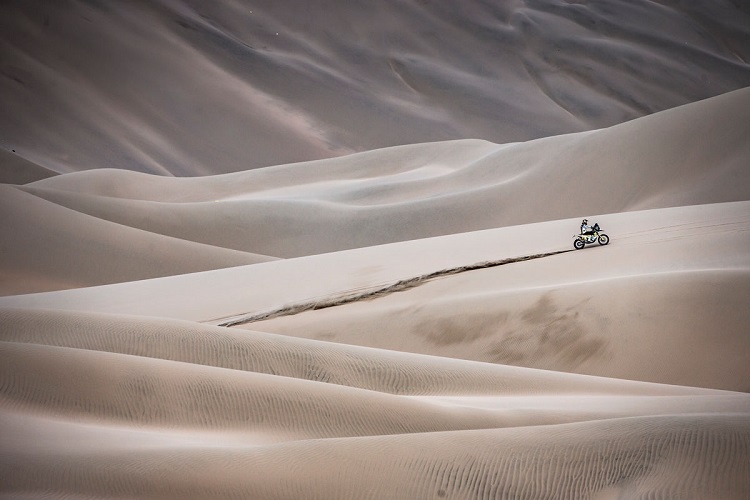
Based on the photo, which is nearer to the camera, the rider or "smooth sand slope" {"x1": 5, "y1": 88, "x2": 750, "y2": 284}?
the rider

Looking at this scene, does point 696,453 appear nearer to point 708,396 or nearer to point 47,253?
point 708,396

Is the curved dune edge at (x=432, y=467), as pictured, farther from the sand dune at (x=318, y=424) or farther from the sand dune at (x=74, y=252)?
the sand dune at (x=74, y=252)

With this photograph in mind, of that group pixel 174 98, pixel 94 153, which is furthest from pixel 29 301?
pixel 174 98

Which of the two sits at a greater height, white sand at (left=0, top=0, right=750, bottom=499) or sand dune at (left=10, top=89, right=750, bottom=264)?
sand dune at (left=10, top=89, right=750, bottom=264)

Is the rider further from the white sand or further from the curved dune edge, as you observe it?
the curved dune edge

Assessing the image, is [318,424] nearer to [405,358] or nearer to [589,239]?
[405,358]

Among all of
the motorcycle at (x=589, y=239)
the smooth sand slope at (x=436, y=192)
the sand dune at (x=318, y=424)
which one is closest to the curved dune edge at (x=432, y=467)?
the sand dune at (x=318, y=424)

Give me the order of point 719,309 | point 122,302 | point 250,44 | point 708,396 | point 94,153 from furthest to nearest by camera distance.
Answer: point 250,44 < point 94,153 < point 122,302 < point 719,309 < point 708,396

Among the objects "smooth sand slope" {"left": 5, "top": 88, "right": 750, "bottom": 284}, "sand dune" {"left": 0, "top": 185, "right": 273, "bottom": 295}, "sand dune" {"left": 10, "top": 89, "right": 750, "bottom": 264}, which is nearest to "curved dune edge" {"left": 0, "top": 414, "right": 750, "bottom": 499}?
"smooth sand slope" {"left": 5, "top": 88, "right": 750, "bottom": 284}

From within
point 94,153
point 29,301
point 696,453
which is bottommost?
point 696,453

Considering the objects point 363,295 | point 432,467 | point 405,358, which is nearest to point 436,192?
point 363,295
